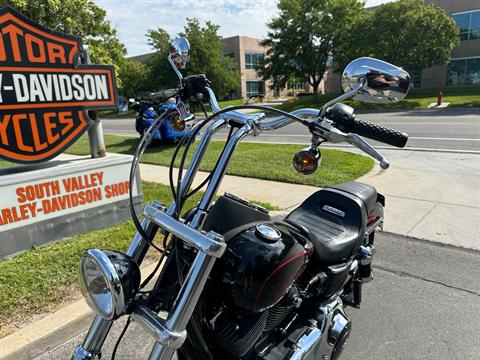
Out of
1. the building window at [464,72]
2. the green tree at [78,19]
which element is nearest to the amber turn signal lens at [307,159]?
the green tree at [78,19]

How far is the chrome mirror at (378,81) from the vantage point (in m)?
1.45

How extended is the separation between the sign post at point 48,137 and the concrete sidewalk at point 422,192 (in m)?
2.19

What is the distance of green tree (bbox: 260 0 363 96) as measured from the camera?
2802 cm

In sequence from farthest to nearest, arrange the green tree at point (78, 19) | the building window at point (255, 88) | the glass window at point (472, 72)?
the building window at point (255, 88) → the glass window at point (472, 72) → the green tree at point (78, 19)

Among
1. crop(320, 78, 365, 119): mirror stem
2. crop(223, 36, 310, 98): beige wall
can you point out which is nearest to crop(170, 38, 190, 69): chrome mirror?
crop(320, 78, 365, 119): mirror stem

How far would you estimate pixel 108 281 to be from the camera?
121cm

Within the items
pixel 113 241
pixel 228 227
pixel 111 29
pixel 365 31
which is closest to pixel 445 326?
pixel 228 227

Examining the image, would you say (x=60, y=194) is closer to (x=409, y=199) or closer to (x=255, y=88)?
(x=409, y=199)

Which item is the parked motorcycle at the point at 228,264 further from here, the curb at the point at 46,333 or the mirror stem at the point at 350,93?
the curb at the point at 46,333

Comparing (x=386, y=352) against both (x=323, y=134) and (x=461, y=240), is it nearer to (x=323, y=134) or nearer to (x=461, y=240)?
(x=323, y=134)

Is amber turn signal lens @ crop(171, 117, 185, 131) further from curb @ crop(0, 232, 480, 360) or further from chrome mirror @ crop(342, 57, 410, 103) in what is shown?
curb @ crop(0, 232, 480, 360)

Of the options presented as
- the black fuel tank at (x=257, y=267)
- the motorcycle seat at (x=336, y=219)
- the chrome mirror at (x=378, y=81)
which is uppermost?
the chrome mirror at (x=378, y=81)

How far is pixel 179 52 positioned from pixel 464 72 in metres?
37.1

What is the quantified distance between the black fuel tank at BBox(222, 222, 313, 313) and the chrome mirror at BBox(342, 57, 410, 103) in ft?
2.15
